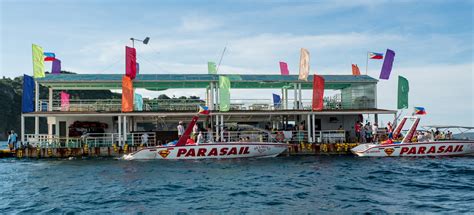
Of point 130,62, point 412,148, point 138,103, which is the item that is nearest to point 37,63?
point 130,62

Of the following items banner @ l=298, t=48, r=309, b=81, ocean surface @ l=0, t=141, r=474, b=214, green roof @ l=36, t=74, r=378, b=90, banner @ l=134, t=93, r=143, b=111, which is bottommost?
ocean surface @ l=0, t=141, r=474, b=214

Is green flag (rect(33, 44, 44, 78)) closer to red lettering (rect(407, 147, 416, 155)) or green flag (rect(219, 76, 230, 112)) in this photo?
green flag (rect(219, 76, 230, 112))

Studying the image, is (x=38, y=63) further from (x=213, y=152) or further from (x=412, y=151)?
(x=412, y=151)

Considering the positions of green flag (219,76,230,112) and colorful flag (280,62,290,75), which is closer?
green flag (219,76,230,112)

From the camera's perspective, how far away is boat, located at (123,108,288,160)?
99.5 feet

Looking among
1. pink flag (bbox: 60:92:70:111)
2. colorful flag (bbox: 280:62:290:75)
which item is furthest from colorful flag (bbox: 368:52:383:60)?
pink flag (bbox: 60:92:70:111)

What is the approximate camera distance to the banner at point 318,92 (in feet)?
113

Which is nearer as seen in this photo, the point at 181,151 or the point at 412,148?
the point at 181,151

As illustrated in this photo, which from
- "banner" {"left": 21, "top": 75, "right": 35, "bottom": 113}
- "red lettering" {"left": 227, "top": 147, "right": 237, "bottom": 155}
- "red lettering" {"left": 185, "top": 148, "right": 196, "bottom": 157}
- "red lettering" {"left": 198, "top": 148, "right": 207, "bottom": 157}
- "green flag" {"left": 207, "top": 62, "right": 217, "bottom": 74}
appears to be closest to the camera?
"red lettering" {"left": 185, "top": 148, "right": 196, "bottom": 157}

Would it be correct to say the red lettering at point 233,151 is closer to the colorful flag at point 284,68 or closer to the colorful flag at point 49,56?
the colorful flag at point 284,68

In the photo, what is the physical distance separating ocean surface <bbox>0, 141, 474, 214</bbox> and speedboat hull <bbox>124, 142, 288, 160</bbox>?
90.5 inches

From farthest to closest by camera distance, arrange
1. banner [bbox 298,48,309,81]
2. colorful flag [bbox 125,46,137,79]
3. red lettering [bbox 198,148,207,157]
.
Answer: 1. banner [bbox 298,48,309,81]
2. colorful flag [bbox 125,46,137,79]
3. red lettering [bbox 198,148,207,157]

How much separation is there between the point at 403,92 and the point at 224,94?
14.3 meters

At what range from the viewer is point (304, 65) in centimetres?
3616
